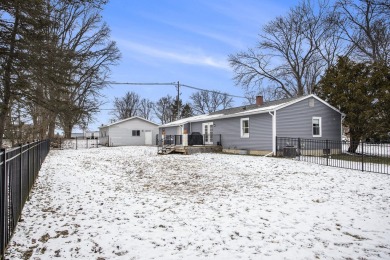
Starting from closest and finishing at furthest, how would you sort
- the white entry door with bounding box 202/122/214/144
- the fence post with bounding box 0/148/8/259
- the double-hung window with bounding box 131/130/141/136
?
the fence post with bounding box 0/148/8/259, the white entry door with bounding box 202/122/214/144, the double-hung window with bounding box 131/130/141/136

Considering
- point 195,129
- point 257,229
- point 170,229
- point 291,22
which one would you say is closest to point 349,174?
point 257,229

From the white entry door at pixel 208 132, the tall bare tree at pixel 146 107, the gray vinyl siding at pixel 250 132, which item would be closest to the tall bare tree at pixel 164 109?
the tall bare tree at pixel 146 107

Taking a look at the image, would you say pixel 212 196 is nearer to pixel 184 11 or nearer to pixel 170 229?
pixel 170 229

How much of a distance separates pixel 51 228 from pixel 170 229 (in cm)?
224

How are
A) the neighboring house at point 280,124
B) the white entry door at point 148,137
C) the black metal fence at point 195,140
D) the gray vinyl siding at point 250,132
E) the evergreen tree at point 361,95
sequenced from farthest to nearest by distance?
the white entry door at point 148,137 → the black metal fence at point 195,140 → the evergreen tree at point 361,95 → the gray vinyl siding at point 250,132 → the neighboring house at point 280,124

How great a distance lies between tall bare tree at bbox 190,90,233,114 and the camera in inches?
2667

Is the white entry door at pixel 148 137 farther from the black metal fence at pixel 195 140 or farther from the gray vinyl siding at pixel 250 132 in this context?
the gray vinyl siding at pixel 250 132

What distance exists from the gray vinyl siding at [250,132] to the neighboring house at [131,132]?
1658cm

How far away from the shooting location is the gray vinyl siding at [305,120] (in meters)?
18.7

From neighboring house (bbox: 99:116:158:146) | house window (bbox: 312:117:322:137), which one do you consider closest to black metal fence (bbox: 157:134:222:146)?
house window (bbox: 312:117:322:137)

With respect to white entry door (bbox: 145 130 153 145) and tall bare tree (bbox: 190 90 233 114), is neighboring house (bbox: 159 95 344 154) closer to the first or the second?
white entry door (bbox: 145 130 153 145)

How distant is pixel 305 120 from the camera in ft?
64.6

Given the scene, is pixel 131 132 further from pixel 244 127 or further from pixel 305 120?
pixel 305 120

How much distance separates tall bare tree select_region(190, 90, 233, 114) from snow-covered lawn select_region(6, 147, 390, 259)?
57494 mm
